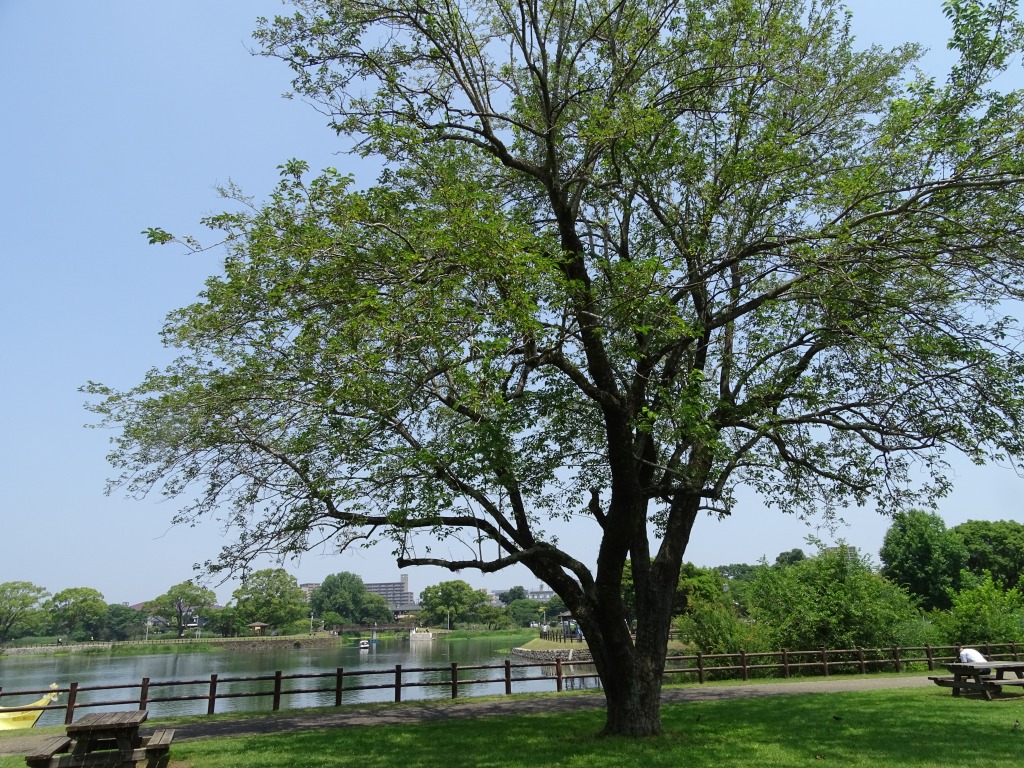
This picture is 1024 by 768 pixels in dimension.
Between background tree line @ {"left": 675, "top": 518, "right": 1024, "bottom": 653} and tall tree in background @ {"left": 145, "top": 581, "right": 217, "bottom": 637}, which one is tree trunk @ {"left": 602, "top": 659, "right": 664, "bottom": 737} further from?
tall tree in background @ {"left": 145, "top": 581, "right": 217, "bottom": 637}

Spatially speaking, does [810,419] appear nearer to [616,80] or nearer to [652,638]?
[652,638]

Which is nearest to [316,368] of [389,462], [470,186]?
[389,462]

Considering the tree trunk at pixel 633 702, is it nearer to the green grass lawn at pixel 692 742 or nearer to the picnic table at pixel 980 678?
the green grass lawn at pixel 692 742

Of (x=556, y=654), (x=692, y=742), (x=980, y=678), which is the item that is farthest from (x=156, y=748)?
(x=556, y=654)

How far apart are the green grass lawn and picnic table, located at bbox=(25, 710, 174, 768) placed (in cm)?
96

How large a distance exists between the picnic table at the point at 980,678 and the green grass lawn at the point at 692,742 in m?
0.36

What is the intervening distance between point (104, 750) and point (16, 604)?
86356 mm

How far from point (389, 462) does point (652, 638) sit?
554 centimetres

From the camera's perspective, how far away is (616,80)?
392 inches

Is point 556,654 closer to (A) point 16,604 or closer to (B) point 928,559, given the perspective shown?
(B) point 928,559

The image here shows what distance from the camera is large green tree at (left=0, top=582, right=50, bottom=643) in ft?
243

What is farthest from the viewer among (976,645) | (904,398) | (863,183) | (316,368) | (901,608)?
(901,608)

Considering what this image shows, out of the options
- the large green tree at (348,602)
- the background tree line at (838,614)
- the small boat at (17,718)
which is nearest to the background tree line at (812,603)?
the background tree line at (838,614)

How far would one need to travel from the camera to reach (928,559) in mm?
47656
